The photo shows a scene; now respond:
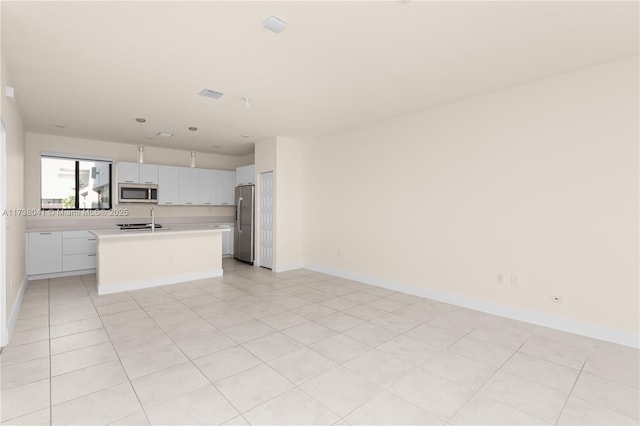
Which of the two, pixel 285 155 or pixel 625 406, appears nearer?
pixel 625 406

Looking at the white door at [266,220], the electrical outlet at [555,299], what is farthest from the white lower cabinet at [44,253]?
the electrical outlet at [555,299]

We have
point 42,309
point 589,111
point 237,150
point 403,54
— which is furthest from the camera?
point 237,150

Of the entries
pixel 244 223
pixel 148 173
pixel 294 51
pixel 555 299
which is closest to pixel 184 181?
pixel 148 173

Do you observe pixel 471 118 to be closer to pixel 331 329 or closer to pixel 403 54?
pixel 403 54

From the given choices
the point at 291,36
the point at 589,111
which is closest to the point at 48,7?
the point at 291,36

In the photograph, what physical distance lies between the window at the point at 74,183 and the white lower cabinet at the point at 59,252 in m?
0.80

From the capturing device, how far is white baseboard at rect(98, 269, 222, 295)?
4.70 meters

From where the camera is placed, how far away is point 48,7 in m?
2.23

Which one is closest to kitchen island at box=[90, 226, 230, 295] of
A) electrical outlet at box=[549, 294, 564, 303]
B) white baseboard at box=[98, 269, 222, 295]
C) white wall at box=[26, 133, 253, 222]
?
white baseboard at box=[98, 269, 222, 295]

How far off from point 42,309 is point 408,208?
5.03 metres

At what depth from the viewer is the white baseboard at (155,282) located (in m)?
4.70

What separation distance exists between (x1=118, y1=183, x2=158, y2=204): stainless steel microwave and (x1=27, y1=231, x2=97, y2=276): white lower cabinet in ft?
3.23

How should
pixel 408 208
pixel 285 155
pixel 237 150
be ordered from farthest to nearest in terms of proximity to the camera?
pixel 237 150 < pixel 285 155 < pixel 408 208

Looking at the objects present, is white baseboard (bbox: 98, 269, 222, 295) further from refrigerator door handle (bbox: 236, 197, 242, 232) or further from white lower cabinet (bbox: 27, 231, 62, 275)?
white lower cabinet (bbox: 27, 231, 62, 275)
